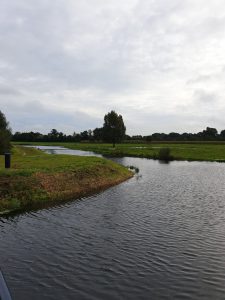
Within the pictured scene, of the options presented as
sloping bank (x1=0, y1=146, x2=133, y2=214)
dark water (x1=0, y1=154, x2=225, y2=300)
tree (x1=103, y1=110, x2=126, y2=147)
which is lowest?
dark water (x1=0, y1=154, x2=225, y2=300)

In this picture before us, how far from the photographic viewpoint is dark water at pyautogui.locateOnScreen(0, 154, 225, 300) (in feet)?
40.2

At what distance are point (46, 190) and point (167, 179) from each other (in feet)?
62.0

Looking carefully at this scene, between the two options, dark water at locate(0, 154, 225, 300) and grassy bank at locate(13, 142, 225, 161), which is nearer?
dark water at locate(0, 154, 225, 300)

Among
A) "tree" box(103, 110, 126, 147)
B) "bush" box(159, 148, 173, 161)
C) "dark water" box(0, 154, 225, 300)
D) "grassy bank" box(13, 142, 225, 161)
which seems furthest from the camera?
"tree" box(103, 110, 126, 147)

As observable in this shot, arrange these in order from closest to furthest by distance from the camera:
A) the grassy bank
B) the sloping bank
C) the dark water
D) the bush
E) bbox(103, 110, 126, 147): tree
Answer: the dark water
the sloping bank
the bush
the grassy bank
bbox(103, 110, 126, 147): tree

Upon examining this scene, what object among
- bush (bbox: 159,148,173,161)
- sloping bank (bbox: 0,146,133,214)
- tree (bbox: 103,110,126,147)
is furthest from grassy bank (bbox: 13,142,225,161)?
sloping bank (bbox: 0,146,133,214)

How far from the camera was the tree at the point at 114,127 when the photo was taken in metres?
128

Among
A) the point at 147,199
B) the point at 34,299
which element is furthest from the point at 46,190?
the point at 34,299

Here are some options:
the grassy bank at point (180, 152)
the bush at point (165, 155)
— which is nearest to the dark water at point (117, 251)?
the bush at point (165, 155)

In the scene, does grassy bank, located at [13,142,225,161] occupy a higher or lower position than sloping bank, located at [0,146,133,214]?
higher

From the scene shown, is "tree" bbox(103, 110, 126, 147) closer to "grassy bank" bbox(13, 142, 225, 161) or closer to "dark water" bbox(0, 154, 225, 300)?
"grassy bank" bbox(13, 142, 225, 161)

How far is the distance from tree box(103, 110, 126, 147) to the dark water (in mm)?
100209

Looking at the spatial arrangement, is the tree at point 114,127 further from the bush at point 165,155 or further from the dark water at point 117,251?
the dark water at point 117,251

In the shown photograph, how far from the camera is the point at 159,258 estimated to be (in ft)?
49.9
